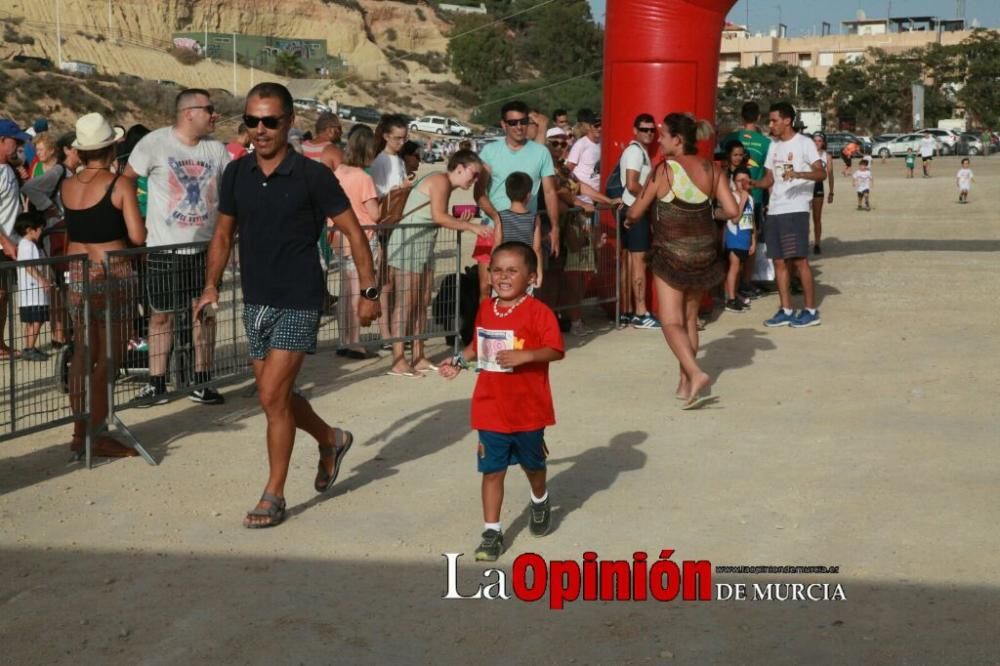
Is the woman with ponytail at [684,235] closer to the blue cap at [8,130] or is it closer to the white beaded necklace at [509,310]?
the white beaded necklace at [509,310]

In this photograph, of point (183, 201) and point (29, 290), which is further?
point (183, 201)

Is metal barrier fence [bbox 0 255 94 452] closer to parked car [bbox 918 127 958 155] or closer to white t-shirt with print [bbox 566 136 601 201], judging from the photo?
white t-shirt with print [bbox 566 136 601 201]

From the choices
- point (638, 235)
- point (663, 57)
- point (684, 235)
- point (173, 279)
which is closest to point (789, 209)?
point (638, 235)

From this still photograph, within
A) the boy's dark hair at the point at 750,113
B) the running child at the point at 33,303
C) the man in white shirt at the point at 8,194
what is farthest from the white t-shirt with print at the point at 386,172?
the boy's dark hair at the point at 750,113

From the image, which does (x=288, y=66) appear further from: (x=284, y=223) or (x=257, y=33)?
(x=284, y=223)

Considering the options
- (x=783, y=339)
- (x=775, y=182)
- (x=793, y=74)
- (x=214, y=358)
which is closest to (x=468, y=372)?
(x=214, y=358)

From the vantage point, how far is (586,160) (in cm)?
1347

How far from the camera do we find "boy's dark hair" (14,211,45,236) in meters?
10.3

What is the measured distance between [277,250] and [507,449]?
134 centimetres

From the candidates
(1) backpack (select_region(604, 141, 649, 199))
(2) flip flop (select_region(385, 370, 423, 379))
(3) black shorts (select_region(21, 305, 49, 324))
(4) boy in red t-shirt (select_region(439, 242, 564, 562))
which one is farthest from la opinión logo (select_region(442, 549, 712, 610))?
(1) backpack (select_region(604, 141, 649, 199))

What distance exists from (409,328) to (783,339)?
3.18 m

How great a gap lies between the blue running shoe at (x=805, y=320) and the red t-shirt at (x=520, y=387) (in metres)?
6.24

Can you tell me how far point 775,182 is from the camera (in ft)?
37.8

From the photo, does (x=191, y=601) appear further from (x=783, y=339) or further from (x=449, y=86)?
(x=449, y=86)
